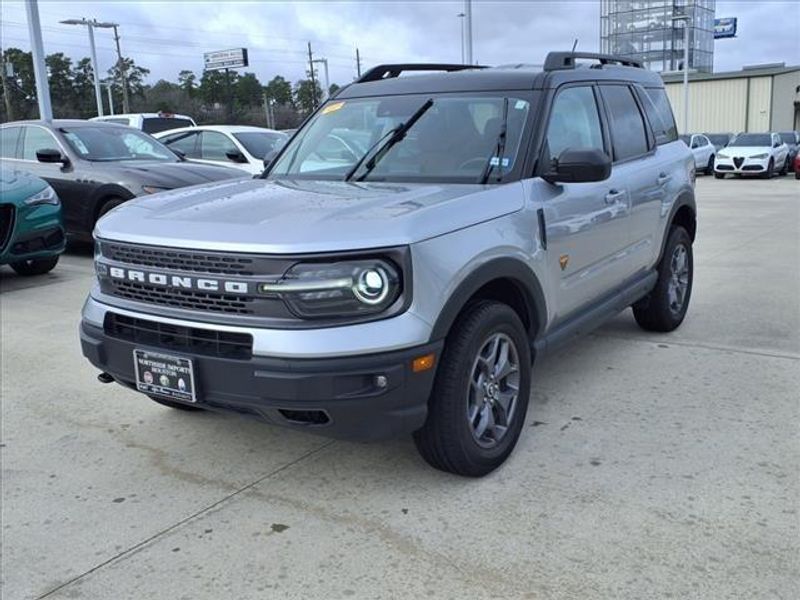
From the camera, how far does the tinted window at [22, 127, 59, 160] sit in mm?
9578

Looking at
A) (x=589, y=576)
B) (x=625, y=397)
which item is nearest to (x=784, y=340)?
(x=625, y=397)

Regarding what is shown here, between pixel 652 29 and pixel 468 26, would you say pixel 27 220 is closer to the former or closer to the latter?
pixel 468 26

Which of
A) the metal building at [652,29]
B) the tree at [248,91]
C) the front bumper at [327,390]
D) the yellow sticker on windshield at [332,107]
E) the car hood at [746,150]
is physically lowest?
the car hood at [746,150]

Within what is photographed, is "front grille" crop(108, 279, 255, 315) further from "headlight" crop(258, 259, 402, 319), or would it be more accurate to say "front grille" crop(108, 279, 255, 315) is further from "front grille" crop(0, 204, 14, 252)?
"front grille" crop(0, 204, 14, 252)

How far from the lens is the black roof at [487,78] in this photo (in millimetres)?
4082

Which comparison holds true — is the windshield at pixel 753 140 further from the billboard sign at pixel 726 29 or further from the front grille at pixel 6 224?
the billboard sign at pixel 726 29

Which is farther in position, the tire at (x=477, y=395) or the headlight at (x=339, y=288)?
the tire at (x=477, y=395)

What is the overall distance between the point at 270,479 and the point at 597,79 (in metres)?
3.01

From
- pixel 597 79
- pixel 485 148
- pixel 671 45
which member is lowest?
pixel 485 148

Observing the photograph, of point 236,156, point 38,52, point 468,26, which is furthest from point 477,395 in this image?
point 468,26

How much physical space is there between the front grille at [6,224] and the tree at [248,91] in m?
61.4

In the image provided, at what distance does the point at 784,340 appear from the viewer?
18.1 feet

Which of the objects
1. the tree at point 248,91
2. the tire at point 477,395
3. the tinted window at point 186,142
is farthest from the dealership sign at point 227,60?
the tire at point 477,395

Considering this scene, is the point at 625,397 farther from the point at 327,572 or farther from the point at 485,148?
the point at 327,572
